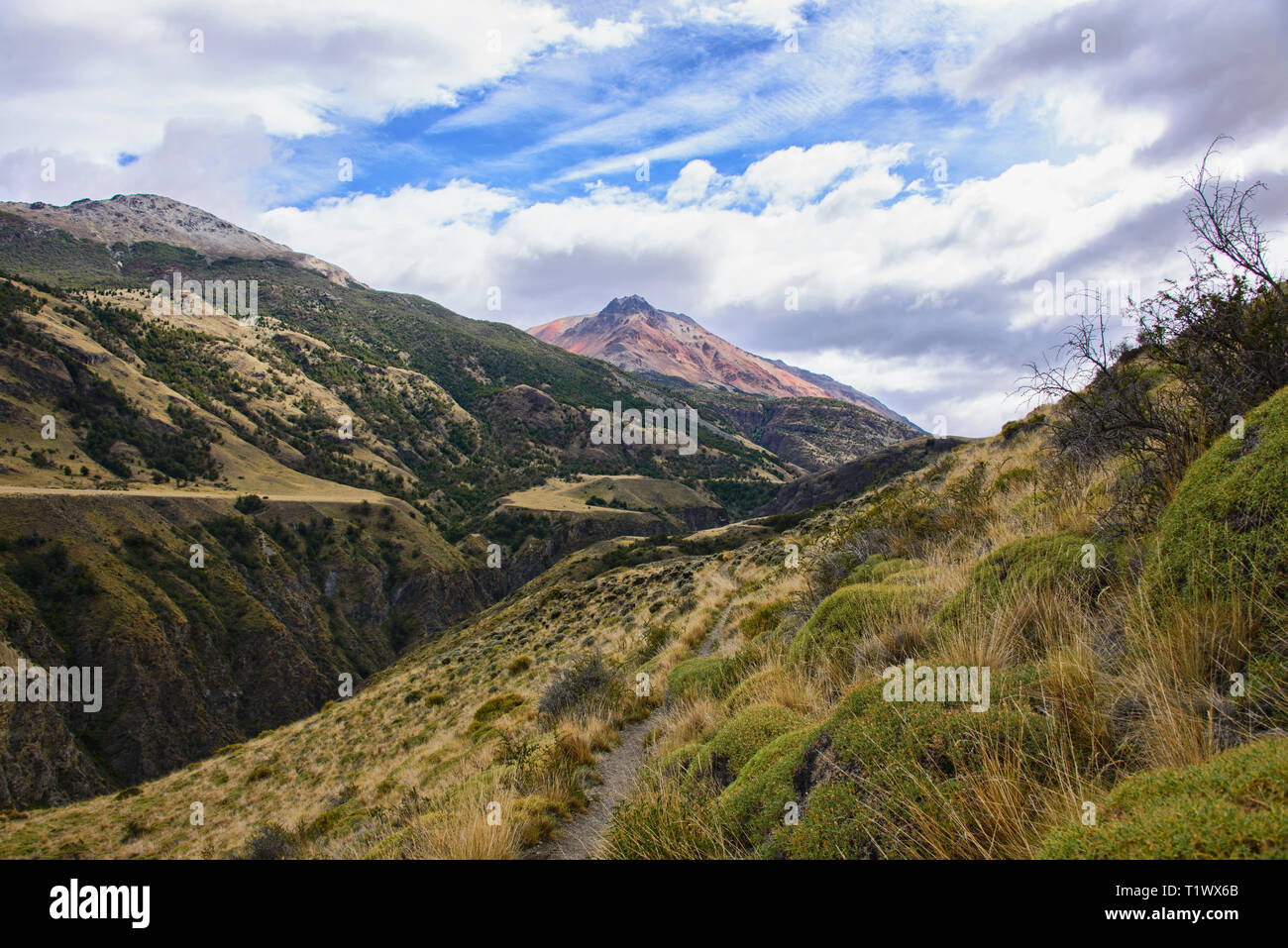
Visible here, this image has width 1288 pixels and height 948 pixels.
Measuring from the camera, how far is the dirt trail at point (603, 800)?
4.65 meters

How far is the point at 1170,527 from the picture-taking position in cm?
358

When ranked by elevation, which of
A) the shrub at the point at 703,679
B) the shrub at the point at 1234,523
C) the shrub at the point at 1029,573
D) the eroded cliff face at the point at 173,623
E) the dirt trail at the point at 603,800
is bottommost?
the eroded cliff face at the point at 173,623

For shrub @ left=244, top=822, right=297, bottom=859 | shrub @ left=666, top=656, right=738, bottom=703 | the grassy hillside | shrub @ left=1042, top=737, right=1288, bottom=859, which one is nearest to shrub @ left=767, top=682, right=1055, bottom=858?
the grassy hillside

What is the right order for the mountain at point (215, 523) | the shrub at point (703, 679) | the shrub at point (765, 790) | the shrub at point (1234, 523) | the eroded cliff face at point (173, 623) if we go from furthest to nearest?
the mountain at point (215, 523) < the eroded cliff face at point (173, 623) < the shrub at point (703, 679) < the shrub at point (765, 790) < the shrub at point (1234, 523)

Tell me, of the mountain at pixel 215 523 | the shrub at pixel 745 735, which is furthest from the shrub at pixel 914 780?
the mountain at pixel 215 523

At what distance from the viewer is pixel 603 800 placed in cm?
579

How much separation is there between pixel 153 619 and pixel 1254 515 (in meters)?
97.2

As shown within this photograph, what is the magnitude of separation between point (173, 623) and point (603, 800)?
93.2 meters

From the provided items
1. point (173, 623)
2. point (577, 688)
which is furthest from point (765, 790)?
point (173, 623)

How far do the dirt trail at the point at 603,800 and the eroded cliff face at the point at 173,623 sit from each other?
247 ft

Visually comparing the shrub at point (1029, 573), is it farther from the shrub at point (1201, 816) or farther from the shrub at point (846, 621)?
the shrub at point (1201, 816)

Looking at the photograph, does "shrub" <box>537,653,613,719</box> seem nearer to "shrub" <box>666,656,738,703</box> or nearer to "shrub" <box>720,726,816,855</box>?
"shrub" <box>666,656,738,703</box>

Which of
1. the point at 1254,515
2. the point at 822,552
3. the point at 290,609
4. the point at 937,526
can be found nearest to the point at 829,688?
the point at 1254,515
